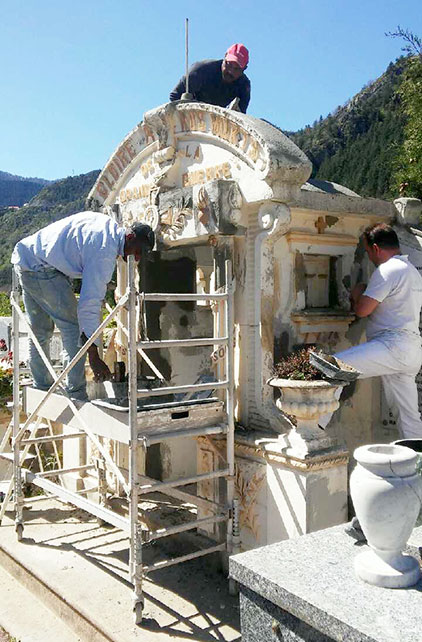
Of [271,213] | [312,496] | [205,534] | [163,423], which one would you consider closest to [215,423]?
[163,423]

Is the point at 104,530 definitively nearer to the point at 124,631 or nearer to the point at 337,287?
the point at 124,631

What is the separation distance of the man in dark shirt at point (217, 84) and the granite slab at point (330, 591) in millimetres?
4972

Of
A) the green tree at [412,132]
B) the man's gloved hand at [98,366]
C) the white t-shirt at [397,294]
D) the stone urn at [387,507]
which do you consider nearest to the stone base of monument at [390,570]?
the stone urn at [387,507]

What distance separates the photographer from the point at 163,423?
4824 millimetres

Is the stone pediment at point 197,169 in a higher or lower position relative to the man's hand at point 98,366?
higher

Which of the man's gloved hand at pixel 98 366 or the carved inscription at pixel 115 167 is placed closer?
the man's gloved hand at pixel 98 366

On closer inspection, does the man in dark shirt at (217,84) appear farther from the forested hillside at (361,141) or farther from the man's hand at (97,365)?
the forested hillside at (361,141)

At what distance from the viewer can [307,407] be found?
15.4ft

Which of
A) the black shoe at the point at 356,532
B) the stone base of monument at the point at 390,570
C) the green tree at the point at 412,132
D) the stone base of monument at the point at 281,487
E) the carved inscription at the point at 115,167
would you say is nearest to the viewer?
the stone base of monument at the point at 390,570

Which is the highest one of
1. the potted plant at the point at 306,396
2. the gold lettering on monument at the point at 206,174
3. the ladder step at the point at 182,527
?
the gold lettering on monument at the point at 206,174

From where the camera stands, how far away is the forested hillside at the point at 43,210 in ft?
322


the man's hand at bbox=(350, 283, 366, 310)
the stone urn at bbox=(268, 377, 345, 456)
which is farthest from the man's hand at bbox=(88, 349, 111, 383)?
the man's hand at bbox=(350, 283, 366, 310)

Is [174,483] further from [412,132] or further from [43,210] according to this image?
[43,210]

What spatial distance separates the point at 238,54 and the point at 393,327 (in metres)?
3.48
